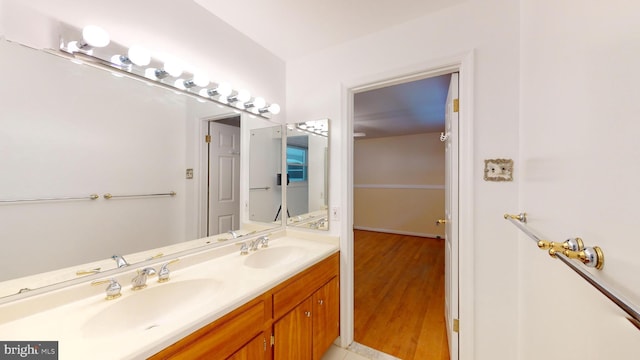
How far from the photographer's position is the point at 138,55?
1.13 metres

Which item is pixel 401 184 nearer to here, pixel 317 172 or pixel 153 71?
pixel 317 172

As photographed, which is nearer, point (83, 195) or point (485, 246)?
point (83, 195)

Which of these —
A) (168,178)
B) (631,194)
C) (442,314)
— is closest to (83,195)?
(168,178)

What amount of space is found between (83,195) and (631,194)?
185 centimetres

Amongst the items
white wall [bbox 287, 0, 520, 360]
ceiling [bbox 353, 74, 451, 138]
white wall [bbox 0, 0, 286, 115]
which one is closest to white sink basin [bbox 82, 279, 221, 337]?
white wall [bbox 0, 0, 286, 115]

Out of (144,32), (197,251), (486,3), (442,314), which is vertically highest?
(486,3)

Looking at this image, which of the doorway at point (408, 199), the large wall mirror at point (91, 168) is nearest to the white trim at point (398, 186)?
the doorway at point (408, 199)

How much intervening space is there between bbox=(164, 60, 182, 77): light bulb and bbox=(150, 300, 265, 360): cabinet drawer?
129 cm

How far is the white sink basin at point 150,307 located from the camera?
0.88 metres

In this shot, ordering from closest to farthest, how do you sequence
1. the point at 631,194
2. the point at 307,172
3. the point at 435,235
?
the point at 631,194 < the point at 307,172 < the point at 435,235

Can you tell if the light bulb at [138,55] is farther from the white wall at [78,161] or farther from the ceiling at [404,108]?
the ceiling at [404,108]

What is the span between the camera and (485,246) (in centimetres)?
132

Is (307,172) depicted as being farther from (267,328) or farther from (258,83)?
(267,328)

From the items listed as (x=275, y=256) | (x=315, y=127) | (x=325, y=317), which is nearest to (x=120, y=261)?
(x=275, y=256)
